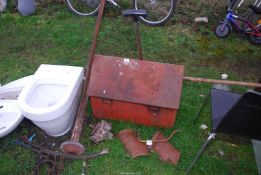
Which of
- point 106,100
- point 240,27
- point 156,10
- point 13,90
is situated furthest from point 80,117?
point 240,27

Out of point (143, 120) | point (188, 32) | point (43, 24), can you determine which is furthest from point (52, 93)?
point (188, 32)

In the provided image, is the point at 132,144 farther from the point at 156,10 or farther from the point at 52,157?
the point at 156,10

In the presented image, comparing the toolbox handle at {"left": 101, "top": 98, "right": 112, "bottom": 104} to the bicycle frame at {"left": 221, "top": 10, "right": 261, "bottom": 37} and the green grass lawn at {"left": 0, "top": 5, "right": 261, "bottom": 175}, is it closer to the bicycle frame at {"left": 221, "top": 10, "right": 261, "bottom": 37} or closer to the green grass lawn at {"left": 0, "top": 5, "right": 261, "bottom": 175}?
the green grass lawn at {"left": 0, "top": 5, "right": 261, "bottom": 175}

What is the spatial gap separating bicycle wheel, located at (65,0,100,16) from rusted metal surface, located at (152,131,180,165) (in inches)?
109

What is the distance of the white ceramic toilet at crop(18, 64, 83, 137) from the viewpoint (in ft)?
9.05

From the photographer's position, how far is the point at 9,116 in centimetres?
317

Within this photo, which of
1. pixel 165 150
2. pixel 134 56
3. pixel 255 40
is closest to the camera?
pixel 165 150

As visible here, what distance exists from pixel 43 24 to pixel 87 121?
233 cm

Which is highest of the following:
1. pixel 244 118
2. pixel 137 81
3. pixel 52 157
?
pixel 244 118

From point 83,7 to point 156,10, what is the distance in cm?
128

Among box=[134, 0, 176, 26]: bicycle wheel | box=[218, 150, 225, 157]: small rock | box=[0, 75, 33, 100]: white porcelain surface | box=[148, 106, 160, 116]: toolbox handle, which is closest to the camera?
box=[148, 106, 160, 116]: toolbox handle

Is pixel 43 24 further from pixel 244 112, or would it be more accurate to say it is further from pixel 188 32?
pixel 244 112

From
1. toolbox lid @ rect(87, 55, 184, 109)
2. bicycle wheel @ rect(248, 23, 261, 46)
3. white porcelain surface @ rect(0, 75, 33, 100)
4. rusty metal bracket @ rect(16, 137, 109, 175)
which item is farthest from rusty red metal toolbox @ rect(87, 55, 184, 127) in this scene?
bicycle wheel @ rect(248, 23, 261, 46)

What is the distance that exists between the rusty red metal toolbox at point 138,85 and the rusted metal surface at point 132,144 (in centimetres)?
27
